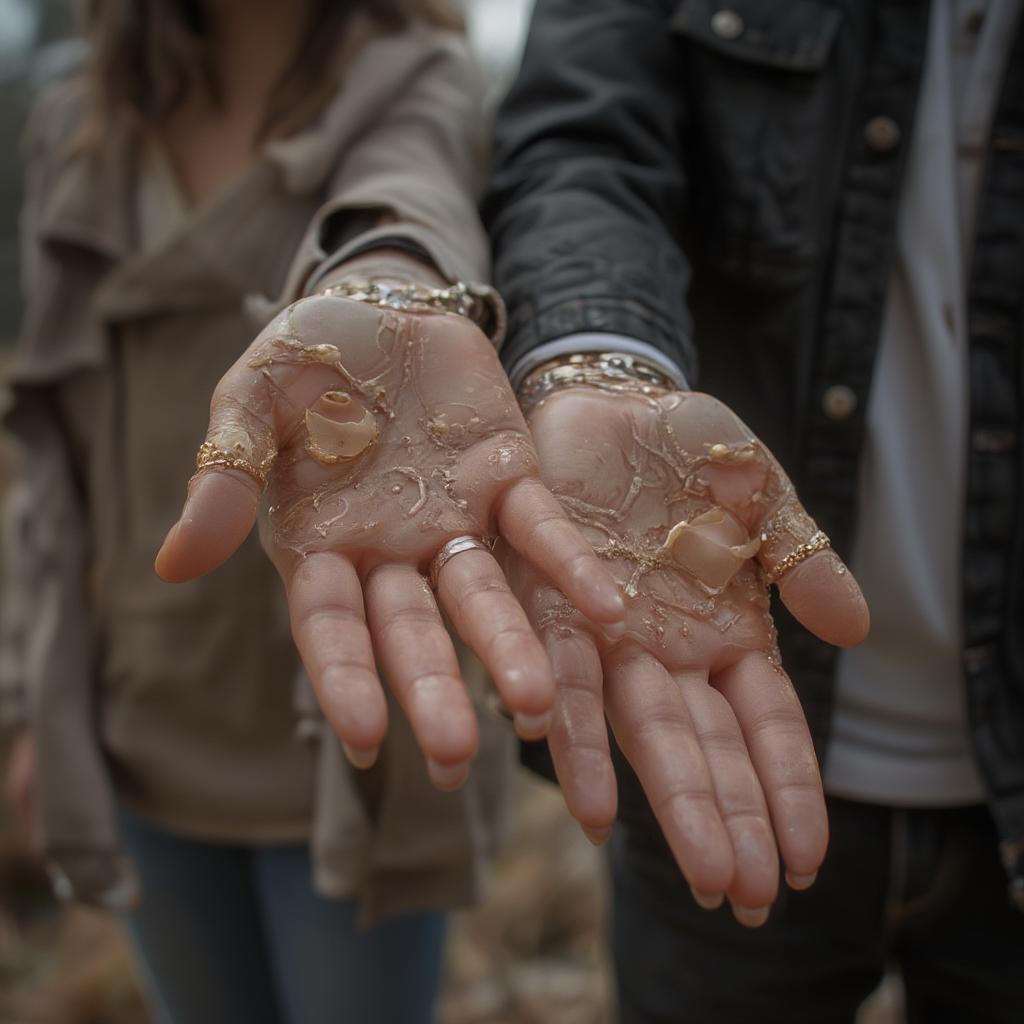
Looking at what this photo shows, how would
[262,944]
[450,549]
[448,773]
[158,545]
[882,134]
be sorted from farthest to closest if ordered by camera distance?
[262,944], [158,545], [882,134], [450,549], [448,773]

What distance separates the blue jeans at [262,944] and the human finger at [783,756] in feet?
2.38

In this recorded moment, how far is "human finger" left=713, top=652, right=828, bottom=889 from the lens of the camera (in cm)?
66

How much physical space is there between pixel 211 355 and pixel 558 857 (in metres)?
1.78

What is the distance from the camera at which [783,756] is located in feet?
2.24

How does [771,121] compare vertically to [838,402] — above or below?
above

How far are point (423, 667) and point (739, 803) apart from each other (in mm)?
221

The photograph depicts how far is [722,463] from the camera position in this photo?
798 millimetres

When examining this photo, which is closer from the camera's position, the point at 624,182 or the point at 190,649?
the point at 624,182

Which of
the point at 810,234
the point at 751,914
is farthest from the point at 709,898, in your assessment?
the point at 810,234

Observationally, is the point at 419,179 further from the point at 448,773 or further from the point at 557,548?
the point at 448,773

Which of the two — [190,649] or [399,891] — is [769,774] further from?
[190,649]

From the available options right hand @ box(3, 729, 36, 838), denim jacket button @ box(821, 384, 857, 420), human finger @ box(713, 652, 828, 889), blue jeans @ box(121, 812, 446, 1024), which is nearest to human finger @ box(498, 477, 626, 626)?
human finger @ box(713, 652, 828, 889)

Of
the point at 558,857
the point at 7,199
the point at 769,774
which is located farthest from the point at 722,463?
the point at 7,199

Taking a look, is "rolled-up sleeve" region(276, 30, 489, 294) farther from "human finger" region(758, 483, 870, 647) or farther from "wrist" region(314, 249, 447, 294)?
"human finger" region(758, 483, 870, 647)
